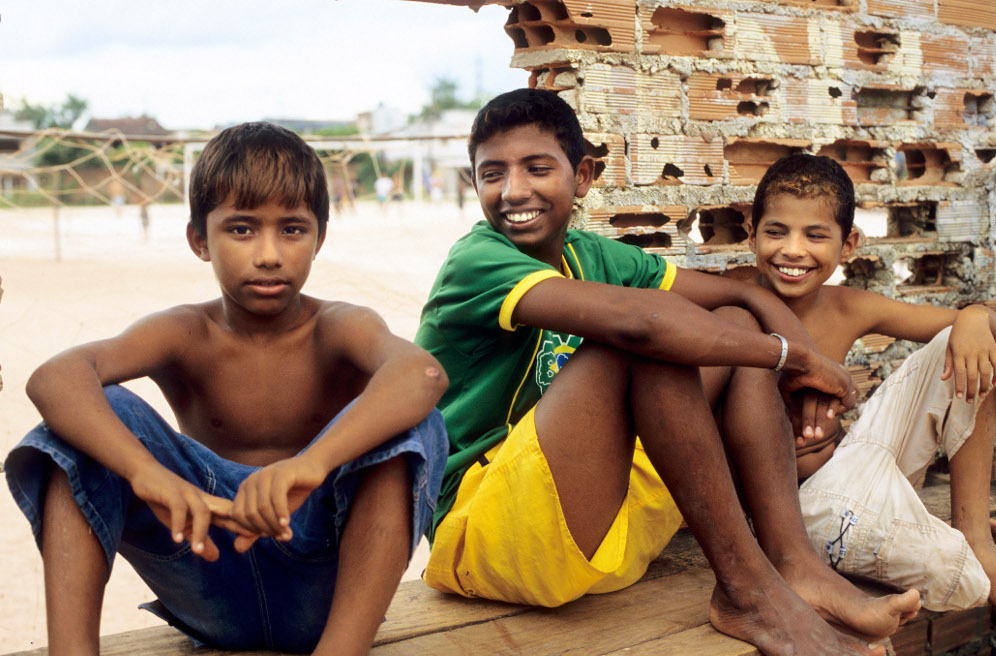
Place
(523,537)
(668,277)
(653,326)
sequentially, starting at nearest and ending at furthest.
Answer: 1. (653,326)
2. (523,537)
3. (668,277)

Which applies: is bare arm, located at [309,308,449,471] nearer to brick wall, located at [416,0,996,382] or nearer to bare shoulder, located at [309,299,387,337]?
bare shoulder, located at [309,299,387,337]

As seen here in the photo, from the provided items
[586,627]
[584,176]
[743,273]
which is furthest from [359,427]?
[743,273]

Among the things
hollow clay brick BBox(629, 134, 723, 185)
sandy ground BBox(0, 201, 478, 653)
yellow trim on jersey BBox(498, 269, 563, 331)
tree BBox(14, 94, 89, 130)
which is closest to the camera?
yellow trim on jersey BBox(498, 269, 563, 331)

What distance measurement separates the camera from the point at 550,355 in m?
2.14

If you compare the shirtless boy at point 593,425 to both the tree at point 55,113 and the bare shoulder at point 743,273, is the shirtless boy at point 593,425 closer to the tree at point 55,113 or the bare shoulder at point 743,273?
the bare shoulder at point 743,273

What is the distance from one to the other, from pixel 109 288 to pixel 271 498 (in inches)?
484

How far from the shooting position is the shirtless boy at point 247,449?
1.43 metres

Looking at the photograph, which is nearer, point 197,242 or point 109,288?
point 197,242

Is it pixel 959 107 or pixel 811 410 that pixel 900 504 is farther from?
pixel 959 107

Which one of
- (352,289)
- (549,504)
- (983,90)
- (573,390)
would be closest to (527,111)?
(573,390)

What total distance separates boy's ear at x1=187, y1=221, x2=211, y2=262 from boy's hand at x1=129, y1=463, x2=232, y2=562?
570mm

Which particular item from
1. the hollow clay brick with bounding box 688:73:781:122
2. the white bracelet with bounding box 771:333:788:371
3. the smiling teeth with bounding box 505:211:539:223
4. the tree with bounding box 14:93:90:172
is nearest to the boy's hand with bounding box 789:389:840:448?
the white bracelet with bounding box 771:333:788:371

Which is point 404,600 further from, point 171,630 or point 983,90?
point 983,90

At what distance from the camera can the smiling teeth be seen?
2.13 m
